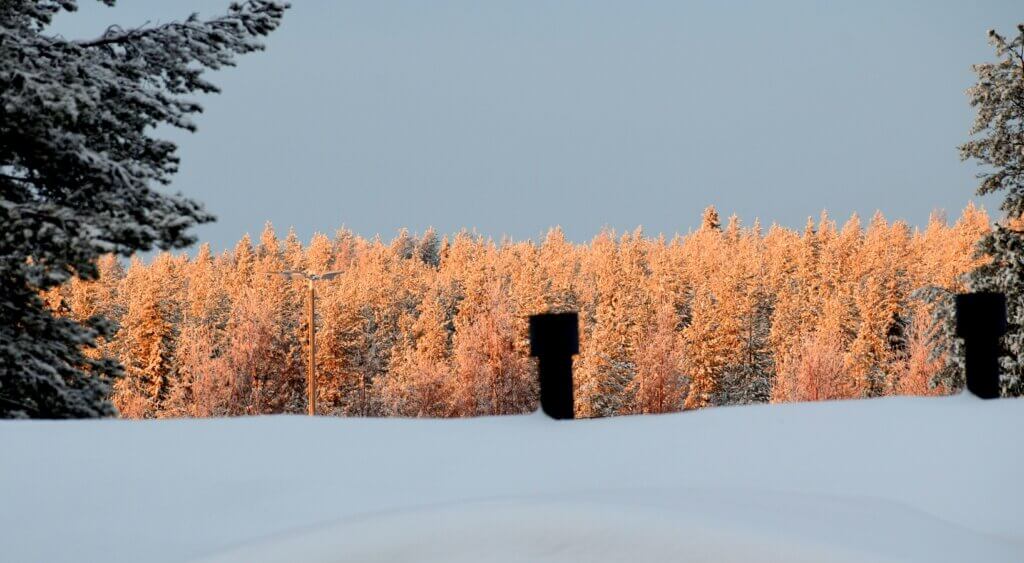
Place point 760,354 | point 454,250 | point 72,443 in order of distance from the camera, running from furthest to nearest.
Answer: point 454,250 < point 760,354 < point 72,443

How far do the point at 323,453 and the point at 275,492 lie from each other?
38 centimetres

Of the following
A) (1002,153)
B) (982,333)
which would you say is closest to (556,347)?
(982,333)

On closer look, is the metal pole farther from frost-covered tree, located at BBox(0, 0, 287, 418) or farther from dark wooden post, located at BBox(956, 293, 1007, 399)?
dark wooden post, located at BBox(956, 293, 1007, 399)

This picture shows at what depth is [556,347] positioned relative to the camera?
5.01 metres

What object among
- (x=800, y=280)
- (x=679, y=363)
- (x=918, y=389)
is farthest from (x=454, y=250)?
(x=918, y=389)

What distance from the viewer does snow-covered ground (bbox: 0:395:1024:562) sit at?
3754mm

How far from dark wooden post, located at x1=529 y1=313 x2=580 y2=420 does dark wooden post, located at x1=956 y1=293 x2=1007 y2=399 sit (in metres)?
2.53

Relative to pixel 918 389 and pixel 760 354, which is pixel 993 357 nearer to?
pixel 918 389

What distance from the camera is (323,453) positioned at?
4574mm

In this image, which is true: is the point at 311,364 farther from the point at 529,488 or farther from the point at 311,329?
the point at 529,488

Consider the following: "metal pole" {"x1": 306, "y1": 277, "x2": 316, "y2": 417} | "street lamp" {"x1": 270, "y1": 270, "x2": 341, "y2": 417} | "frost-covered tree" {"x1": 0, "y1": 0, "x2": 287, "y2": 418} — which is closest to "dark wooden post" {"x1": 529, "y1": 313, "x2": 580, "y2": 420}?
"frost-covered tree" {"x1": 0, "y1": 0, "x2": 287, "y2": 418}

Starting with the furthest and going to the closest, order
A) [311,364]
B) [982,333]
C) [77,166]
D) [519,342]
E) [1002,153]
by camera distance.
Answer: [519,342] → [311,364] → [1002,153] → [77,166] → [982,333]

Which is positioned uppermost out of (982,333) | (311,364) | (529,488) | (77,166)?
(77,166)

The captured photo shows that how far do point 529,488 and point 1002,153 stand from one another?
68.2ft
